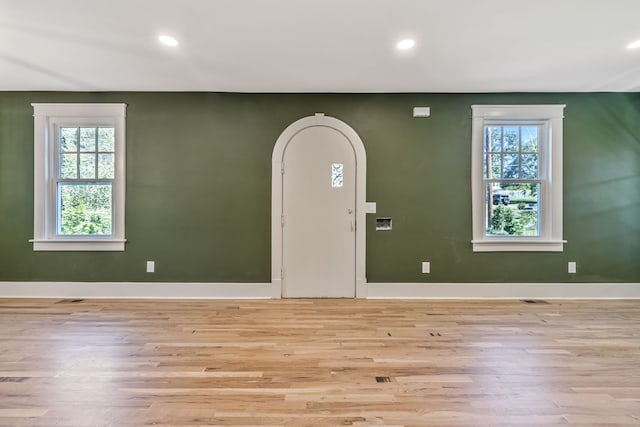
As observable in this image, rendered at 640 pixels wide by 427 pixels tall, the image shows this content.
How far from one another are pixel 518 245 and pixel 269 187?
295 centimetres

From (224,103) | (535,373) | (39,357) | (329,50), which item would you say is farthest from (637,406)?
(224,103)

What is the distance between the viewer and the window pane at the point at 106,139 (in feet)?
12.5

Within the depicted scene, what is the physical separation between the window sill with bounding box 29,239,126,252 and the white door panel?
6.35 feet

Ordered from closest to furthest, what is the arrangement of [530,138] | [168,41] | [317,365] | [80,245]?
[317,365] < [168,41] < [80,245] < [530,138]

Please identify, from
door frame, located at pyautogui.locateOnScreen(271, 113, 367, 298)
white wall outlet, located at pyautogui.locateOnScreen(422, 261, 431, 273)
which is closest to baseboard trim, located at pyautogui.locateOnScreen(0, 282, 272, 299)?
door frame, located at pyautogui.locateOnScreen(271, 113, 367, 298)

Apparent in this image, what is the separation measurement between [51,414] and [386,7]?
119 inches

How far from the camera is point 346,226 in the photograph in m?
3.79

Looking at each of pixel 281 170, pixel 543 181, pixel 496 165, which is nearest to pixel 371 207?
pixel 281 170

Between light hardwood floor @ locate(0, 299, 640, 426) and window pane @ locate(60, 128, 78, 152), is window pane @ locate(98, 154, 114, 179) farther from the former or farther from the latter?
light hardwood floor @ locate(0, 299, 640, 426)

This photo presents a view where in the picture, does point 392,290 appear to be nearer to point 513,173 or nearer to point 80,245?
point 513,173

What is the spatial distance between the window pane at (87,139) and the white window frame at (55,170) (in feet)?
0.30

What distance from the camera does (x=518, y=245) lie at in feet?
12.4

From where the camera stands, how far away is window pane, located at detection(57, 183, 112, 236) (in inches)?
151

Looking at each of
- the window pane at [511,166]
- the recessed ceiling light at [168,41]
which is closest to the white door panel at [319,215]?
the recessed ceiling light at [168,41]
